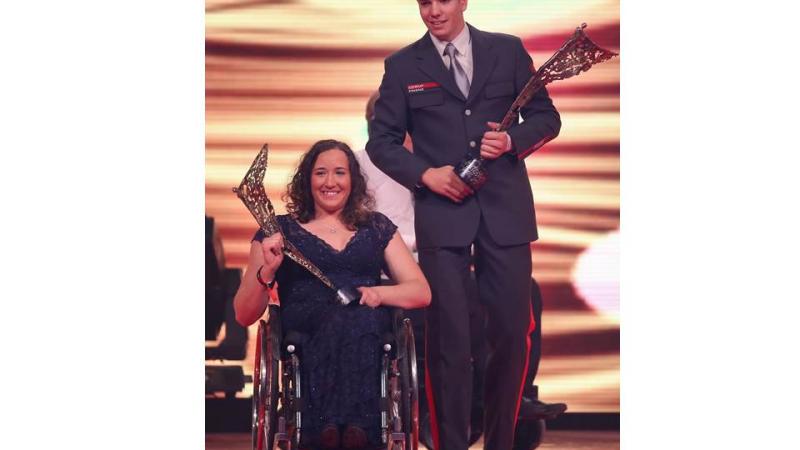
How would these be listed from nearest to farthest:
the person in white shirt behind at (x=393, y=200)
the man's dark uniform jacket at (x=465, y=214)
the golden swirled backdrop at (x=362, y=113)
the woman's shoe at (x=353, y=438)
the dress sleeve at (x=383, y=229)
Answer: the woman's shoe at (x=353, y=438)
the dress sleeve at (x=383, y=229)
the man's dark uniform jacket at (x=465, y=214)
the person in white shirt behind at (x=393, y=200)
the golden swirled backdrop at (x=362, y=113)

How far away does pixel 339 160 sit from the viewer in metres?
4.47

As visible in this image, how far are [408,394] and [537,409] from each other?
118 cm

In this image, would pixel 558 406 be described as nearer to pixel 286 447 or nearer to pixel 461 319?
pixel 461 319

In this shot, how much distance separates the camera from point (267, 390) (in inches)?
157

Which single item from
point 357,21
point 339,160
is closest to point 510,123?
point 339,160

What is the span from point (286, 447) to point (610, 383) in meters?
1.76

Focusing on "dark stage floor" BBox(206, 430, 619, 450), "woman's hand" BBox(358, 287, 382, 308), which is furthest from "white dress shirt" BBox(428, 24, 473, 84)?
"dark stage floor" BBox(206, 430, 619, 450)

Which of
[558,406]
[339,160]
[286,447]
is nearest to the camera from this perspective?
[286,447]

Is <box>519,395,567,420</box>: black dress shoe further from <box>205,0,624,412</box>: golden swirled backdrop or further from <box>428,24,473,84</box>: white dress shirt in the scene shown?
<box>428,24,473,84</box>: white dress shirt

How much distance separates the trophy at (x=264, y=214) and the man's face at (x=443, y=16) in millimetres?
729

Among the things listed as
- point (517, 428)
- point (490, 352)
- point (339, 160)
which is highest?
point (339, 160)

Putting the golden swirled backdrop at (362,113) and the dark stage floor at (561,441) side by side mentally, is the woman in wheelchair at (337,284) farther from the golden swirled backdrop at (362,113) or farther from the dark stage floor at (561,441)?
the dark stage floor at (561,441)

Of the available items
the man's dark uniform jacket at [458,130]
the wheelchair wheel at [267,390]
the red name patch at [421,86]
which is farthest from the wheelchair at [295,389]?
the red name patch at [421,86]

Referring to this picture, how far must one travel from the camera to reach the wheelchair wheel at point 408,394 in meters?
4.03
